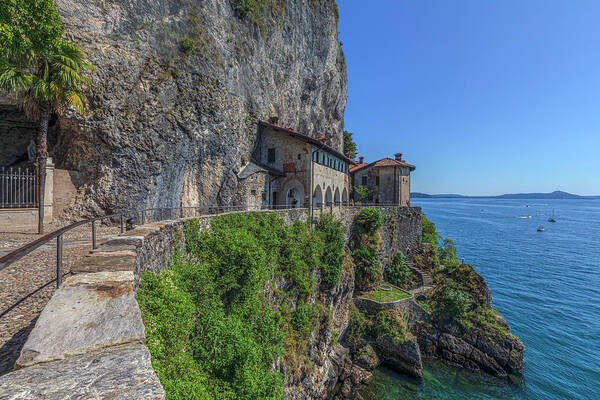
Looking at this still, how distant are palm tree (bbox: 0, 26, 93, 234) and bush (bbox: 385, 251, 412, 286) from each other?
30310 millimetres

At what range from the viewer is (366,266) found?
25.1 meters

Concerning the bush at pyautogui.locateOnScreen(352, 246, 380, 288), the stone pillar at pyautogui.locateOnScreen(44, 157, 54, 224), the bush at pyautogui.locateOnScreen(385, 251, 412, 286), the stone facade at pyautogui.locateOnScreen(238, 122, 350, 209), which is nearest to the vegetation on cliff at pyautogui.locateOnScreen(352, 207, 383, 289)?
the bush at pyautogui.locateOnScreen(352, 246, 380, 288)

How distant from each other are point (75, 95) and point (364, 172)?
1463 inches

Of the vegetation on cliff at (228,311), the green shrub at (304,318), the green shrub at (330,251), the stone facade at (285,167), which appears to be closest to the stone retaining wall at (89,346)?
the vegetation on cliff at (228,311)

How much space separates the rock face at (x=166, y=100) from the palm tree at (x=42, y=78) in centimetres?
166

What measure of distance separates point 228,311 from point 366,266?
1886 centimetres

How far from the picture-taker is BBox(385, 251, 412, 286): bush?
2936 centimetres

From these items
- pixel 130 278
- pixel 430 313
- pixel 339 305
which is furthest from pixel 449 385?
pixel 130 278

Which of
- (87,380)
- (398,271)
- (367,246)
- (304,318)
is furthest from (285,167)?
(87,380)

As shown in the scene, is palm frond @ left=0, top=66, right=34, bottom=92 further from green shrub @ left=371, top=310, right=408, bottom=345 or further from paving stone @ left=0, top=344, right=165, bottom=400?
green shrub @ left=371, top=310, right=408, bottom=345

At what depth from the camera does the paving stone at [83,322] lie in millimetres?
2252

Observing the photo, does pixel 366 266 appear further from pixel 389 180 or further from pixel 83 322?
pixel 83 322

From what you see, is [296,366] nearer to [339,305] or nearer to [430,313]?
[339,305]

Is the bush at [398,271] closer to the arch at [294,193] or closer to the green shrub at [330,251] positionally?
the green shrub at [330,251]
